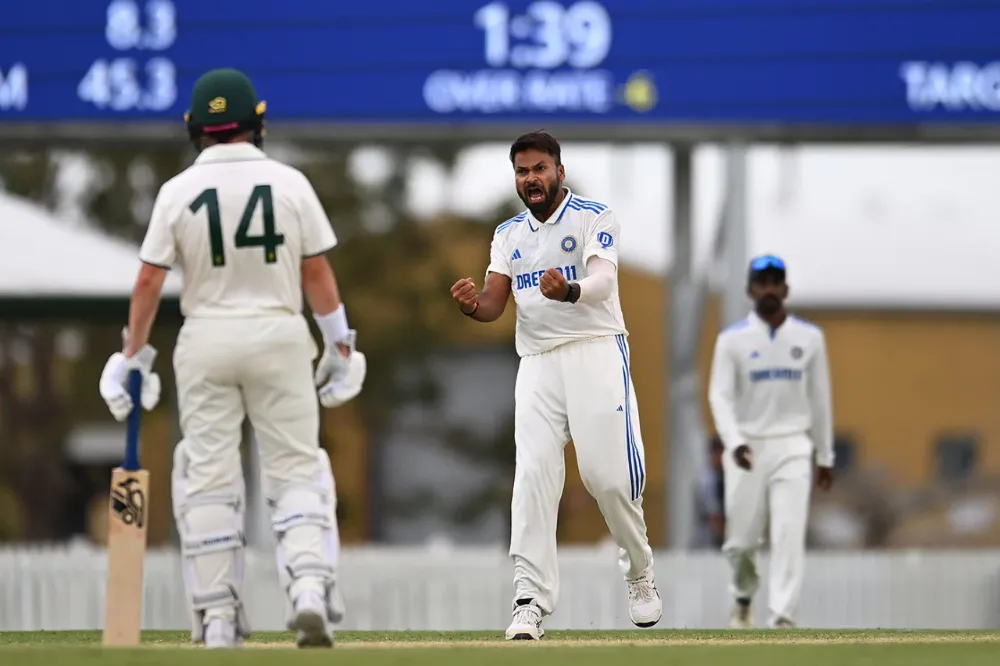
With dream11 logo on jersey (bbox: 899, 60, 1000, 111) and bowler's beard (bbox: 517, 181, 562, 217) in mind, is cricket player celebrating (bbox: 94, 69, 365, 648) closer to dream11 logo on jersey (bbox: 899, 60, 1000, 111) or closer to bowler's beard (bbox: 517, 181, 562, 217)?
bowler's beard (bbox: 517, 181, 562, 217)

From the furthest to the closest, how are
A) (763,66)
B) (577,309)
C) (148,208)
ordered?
(148,208), (763,66), (577,309)

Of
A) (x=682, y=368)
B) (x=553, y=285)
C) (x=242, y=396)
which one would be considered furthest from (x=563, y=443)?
(x=682, y=368)

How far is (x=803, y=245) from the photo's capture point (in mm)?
30625

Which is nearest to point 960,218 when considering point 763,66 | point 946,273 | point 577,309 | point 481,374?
point 946,273

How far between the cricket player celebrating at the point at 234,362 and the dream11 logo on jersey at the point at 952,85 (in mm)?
7657

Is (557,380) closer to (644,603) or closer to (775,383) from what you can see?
(644,603)

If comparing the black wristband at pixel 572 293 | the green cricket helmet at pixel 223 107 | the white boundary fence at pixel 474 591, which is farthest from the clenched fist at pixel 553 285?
the white boundary fence at pixel 474 591

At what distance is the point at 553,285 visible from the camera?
7062mm

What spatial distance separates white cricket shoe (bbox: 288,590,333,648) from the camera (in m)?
6.36

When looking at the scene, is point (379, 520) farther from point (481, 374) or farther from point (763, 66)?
point (763, 66)

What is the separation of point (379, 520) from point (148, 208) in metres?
6.31

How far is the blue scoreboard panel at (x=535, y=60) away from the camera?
13430 millimetres

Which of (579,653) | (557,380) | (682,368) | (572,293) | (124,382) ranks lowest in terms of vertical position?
(579,653)

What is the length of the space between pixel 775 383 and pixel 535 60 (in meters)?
4.07
